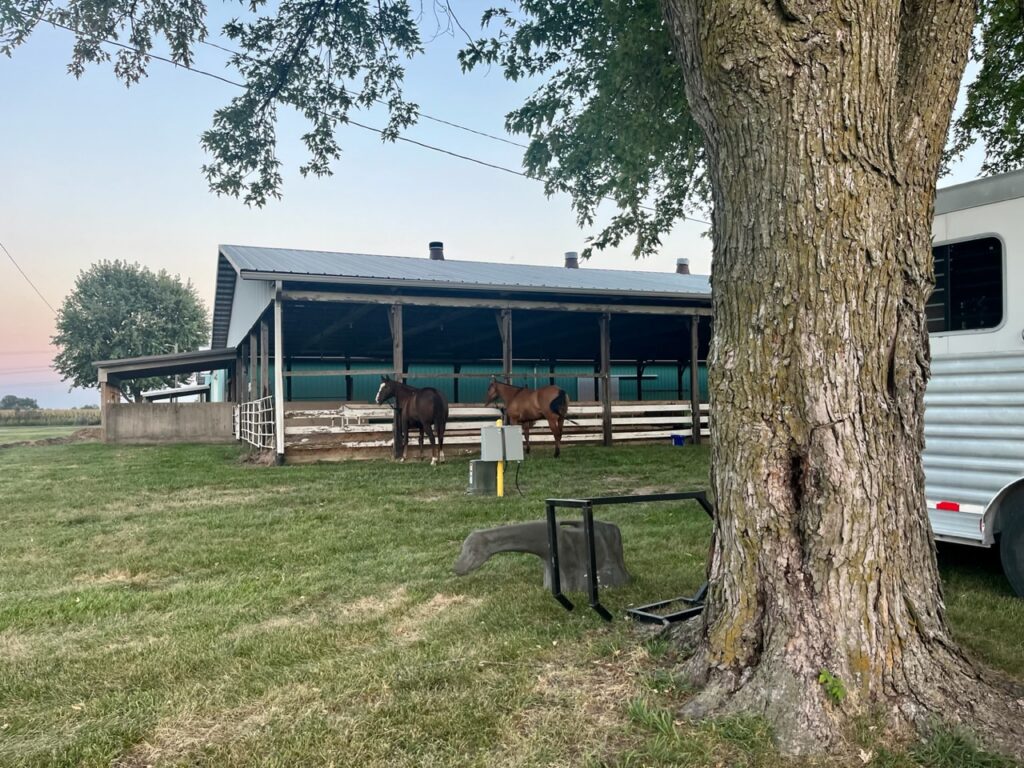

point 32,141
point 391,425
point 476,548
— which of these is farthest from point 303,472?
point 32,141

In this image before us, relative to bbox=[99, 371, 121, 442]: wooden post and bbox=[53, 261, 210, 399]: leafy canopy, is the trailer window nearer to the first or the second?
bbox=[99, 371, 121, 442]: wooden post

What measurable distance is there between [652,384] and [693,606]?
22.5 meters

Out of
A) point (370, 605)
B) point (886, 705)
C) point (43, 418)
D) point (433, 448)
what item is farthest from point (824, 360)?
point (43, 418)

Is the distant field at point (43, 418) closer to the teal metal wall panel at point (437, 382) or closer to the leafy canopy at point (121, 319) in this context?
the leafy canopy at point (121, 319)

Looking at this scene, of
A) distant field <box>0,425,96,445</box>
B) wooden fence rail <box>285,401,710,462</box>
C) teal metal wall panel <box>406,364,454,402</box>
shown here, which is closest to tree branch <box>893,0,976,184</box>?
wooden fence rail <box>285,401,710,462</box>

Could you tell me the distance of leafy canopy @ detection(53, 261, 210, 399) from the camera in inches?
1544

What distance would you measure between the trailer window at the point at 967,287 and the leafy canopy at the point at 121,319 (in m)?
39.0

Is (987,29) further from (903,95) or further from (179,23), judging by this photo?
(179,23)

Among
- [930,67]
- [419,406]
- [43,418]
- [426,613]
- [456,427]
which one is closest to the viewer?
[930,67]

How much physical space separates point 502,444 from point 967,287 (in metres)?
4.78

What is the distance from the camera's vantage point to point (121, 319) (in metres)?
40.2

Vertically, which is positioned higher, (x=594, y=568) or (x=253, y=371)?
(x=253, y=371)

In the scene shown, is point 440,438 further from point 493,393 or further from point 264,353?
point 264,353

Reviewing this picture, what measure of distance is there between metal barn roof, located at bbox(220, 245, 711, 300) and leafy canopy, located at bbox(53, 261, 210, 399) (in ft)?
78.6
